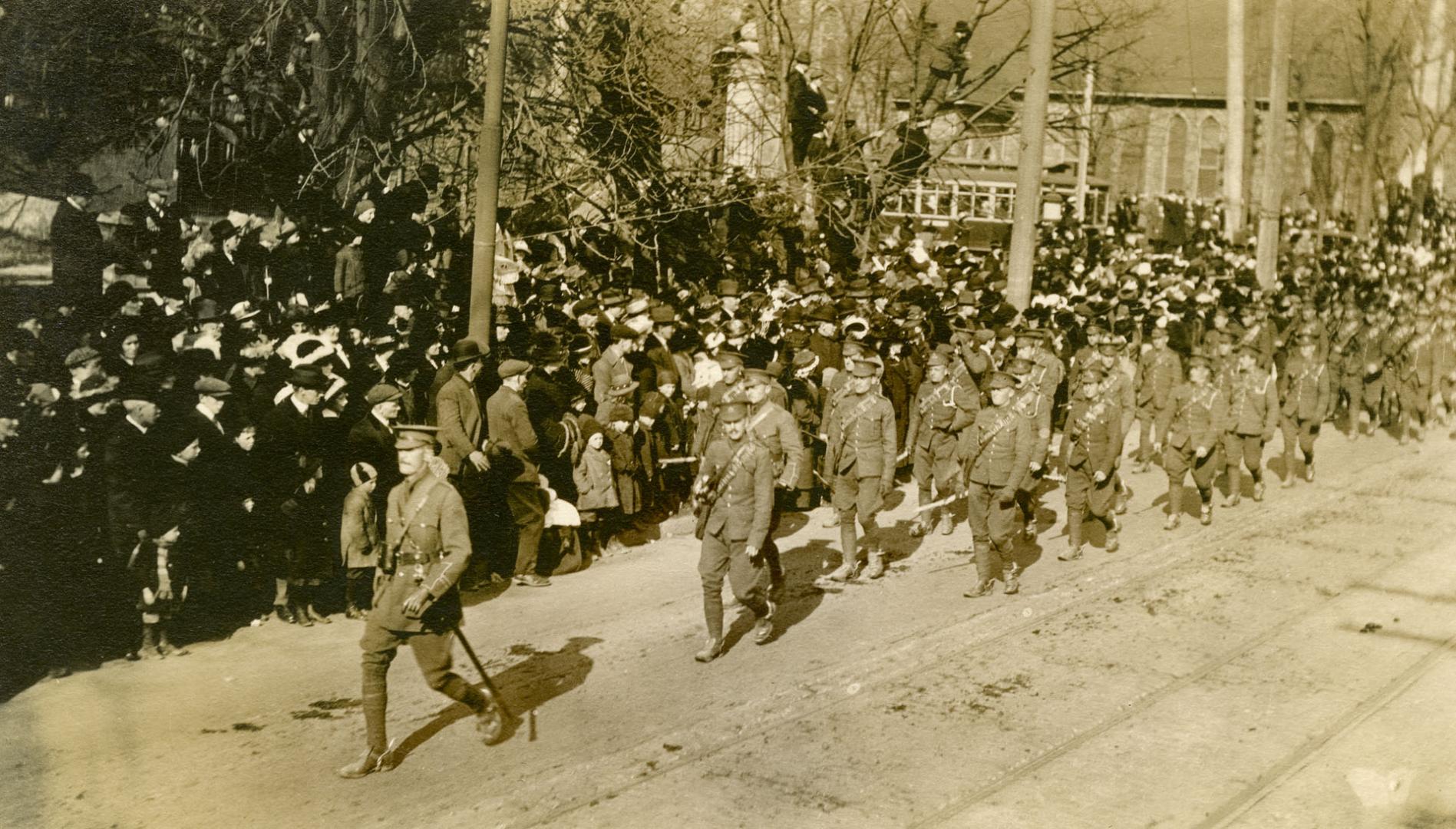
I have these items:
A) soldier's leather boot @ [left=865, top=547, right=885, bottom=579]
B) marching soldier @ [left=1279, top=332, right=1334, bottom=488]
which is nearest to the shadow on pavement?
soldier's leather boot @ [left=865, top=547, right=885, bottom=579]

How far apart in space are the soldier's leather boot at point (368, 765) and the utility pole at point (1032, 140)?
382 inches

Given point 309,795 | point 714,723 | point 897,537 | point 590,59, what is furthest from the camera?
point 590,59

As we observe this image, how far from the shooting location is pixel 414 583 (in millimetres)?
7180

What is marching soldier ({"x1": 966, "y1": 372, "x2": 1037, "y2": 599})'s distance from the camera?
1122cm

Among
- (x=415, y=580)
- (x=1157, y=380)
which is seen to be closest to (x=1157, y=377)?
(x=1157, y=380)

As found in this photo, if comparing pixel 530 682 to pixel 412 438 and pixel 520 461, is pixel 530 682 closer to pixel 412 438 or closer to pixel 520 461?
pixel 412 438

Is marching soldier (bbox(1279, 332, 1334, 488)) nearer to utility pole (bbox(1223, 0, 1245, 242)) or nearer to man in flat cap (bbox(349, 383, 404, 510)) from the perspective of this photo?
utility pole (bbox(1223, 0, 1245, 242))

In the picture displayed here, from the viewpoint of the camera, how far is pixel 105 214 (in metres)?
10.1

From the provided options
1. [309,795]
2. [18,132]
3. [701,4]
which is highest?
[701,4]

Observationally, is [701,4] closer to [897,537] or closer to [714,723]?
[897,537]

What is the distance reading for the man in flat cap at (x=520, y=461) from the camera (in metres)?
10.7

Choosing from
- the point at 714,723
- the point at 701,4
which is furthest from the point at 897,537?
the point at 701,4

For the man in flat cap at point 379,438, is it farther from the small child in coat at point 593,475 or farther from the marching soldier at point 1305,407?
the marching soldier at point 1305,407

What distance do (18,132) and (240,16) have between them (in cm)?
213
